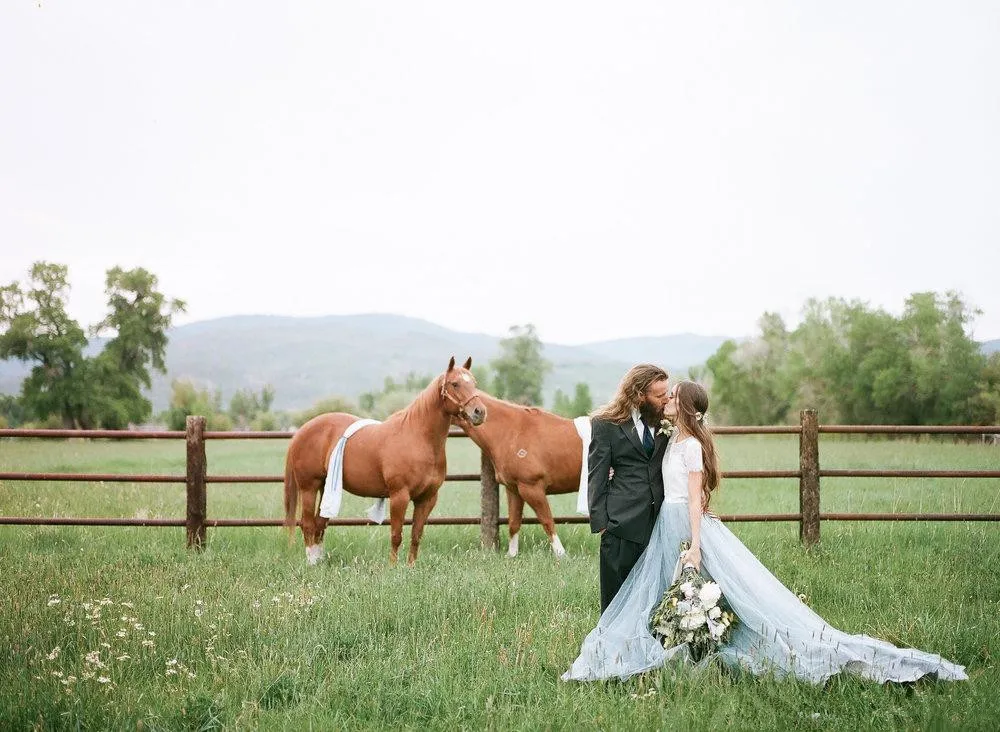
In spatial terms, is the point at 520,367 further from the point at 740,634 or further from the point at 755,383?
the point at 740,634

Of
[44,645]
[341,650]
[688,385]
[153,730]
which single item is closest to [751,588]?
[688,385]

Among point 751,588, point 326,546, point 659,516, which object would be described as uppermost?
point 659,516

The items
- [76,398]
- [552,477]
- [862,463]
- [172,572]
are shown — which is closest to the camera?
[172,572]

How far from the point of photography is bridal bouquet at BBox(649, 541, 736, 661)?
13.7 feet

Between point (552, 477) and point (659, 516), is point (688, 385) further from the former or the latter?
point (552, 477)

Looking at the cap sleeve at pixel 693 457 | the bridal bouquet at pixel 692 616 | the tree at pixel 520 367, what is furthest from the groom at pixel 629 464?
the tree at pixel 520 367

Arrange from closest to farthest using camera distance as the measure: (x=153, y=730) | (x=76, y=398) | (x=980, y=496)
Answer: (x=153, y=730)
(x=980, y=496)
(x=76, y=398)

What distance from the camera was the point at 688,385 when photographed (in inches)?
177

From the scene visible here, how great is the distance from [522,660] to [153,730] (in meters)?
1.99

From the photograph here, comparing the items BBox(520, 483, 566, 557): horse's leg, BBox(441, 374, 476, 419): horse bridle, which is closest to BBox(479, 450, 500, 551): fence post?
BBox(520, 483, 566, 557): horse's leg

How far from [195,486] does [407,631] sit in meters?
3.83

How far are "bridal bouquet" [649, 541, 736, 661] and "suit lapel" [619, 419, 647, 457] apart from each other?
75 cm

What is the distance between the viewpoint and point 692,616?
4176 millimetres

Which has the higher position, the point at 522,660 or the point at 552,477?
the point at 552,477
